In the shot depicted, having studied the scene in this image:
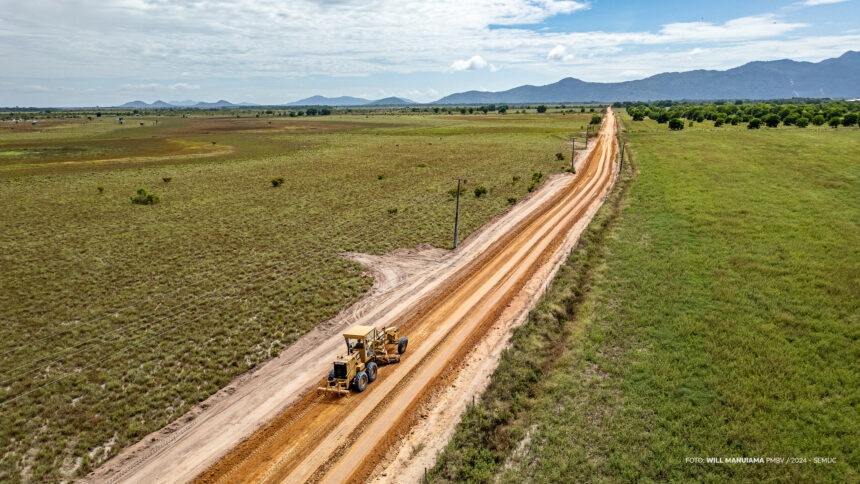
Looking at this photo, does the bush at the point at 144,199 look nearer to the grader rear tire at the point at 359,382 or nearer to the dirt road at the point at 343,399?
the dirt road at the point at 343,399


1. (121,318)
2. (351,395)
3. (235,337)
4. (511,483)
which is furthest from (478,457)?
(121,318)

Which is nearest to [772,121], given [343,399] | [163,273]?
[343,399]

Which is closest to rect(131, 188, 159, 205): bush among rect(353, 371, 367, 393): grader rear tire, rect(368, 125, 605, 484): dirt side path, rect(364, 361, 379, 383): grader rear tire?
rect(364, 361, 379, 383): grader rear tire

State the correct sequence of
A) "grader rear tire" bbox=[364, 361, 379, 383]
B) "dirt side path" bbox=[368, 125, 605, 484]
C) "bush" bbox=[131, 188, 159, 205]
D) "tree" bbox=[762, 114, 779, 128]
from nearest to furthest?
"dirt side path" bbox=[368, 125, 605, 484], "grader rear tire" bbox=[364, 361, 379, 383], "bush" bbox=[131, 188, 159, 205], "tree" bbox=[762, 114, 779, 128]

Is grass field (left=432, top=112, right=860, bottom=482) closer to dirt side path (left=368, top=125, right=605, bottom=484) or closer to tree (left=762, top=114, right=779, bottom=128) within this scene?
dirt side path (left=368, top=125, right=605, bottom=484)

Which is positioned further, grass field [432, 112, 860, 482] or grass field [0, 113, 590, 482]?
grass field [0, 113, 590, 482]

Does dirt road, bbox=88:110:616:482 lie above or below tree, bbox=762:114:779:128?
below
